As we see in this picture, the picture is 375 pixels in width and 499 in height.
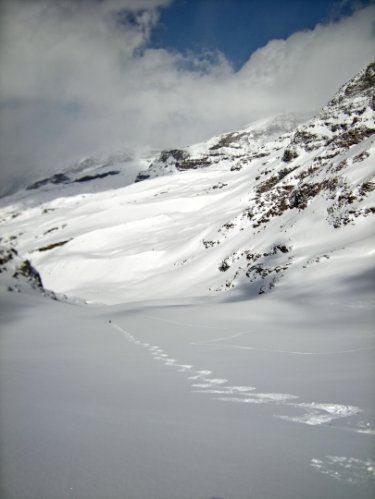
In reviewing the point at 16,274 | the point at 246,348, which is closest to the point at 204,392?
the point at 246,348

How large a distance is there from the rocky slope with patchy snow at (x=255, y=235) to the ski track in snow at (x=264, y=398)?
33.1 ft

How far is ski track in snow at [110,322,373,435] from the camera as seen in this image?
286 cm

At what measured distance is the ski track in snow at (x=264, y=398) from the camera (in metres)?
2.86

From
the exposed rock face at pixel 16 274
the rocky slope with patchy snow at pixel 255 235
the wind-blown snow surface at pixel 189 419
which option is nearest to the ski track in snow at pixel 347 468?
the wind-blown snow surface at pixel 189 419

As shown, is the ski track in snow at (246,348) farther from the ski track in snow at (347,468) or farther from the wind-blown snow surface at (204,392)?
the ski track in snow at (347,468)

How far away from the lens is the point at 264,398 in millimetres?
3469

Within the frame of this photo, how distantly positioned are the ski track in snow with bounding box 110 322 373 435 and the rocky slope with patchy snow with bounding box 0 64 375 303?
33.1 feet

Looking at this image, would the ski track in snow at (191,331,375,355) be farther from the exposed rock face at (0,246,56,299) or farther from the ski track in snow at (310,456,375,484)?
the exposed rock face at (0,246,56,299)

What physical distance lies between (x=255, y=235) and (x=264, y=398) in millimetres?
26547

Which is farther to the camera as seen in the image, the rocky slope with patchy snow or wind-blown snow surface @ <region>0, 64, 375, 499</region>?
the rocky slope with patchy snow

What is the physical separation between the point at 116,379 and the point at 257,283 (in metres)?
17.2

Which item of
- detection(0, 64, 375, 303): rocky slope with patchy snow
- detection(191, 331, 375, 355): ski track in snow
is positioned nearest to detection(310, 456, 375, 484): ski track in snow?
detection(191, 331, 375, 355): ski track in snow

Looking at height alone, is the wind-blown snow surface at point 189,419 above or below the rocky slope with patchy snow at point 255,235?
below

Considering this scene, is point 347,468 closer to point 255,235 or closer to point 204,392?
point 204,392
